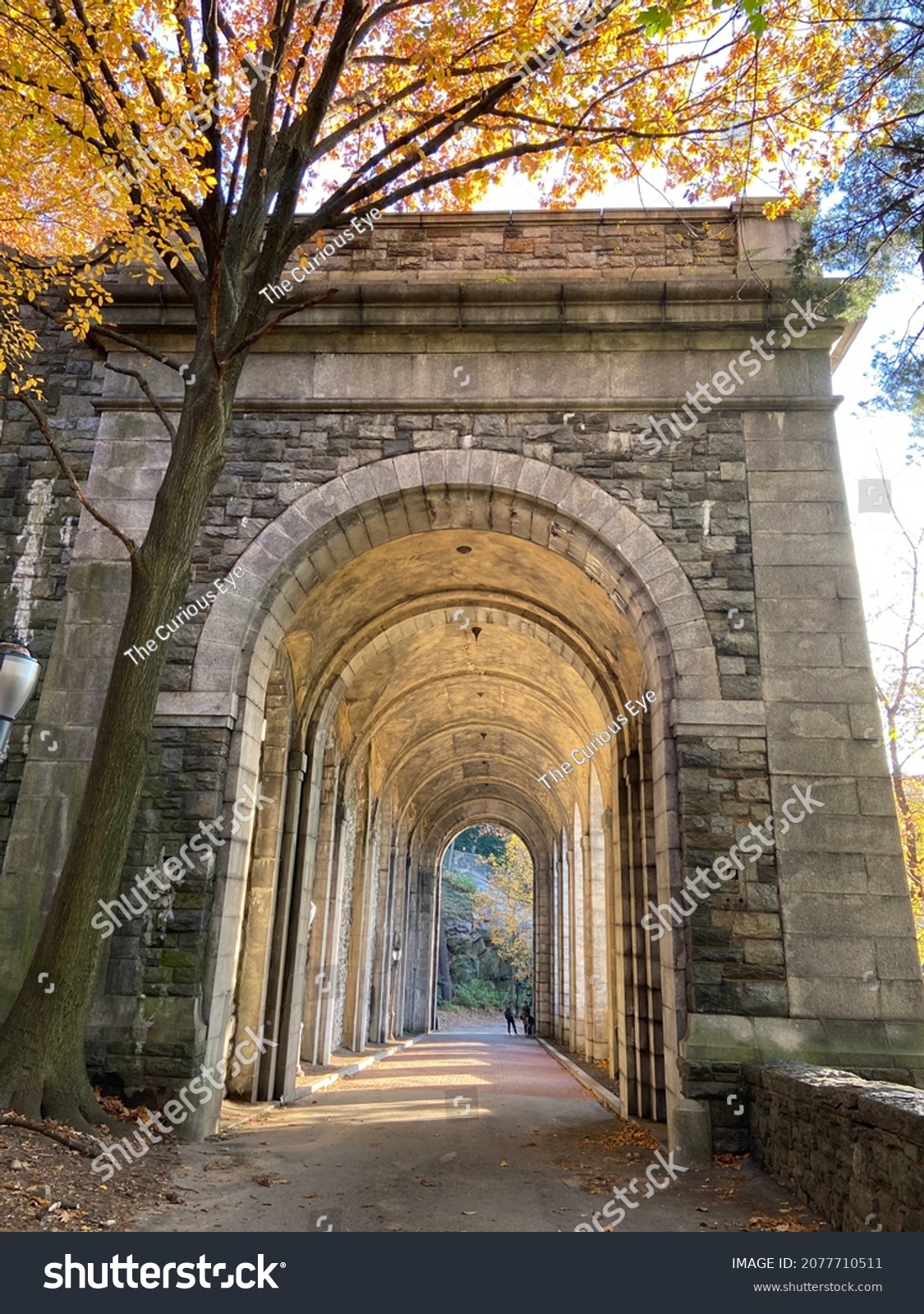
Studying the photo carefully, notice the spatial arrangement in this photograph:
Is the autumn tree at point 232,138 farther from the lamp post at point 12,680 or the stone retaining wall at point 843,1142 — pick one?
the stone retaining wall at point 843,1142

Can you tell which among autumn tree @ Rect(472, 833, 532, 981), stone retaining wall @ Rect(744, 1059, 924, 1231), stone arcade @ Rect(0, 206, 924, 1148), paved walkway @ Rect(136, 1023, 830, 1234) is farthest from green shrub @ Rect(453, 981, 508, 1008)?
stone retaining wall @ Rect(744, 1059, 924, 1231)

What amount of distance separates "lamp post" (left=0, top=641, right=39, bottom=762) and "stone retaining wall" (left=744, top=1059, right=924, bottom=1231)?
4806 millimetres

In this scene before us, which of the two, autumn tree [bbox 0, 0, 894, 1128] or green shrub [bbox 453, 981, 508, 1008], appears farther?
green shrub [bbox 453, 981, 508, 1008]

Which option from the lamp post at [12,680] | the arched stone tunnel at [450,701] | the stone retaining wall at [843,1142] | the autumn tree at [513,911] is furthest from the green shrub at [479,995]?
the lamp post at [12,680]

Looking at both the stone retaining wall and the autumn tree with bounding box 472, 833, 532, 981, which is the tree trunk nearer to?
the stone retaining wall

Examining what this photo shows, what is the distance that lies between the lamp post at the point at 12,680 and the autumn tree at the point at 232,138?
1.02m

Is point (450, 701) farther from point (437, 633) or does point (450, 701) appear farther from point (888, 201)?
point (888, 201)

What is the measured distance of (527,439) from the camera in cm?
825

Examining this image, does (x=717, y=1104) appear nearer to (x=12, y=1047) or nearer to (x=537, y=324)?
(x=12, y=1047)

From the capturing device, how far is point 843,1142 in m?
4.57

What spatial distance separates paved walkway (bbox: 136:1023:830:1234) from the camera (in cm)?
486

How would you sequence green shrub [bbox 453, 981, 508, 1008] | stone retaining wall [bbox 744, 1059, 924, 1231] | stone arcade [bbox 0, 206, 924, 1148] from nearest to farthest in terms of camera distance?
stone retaining wall [bbox 744, 1059, 924, 1231]
stone arcade [bbox 0, 206, 924, 1148]
green shrub [bbox 453, 981, 508, 1008]

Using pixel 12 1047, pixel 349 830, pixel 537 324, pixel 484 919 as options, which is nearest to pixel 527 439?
pixel 537 324
